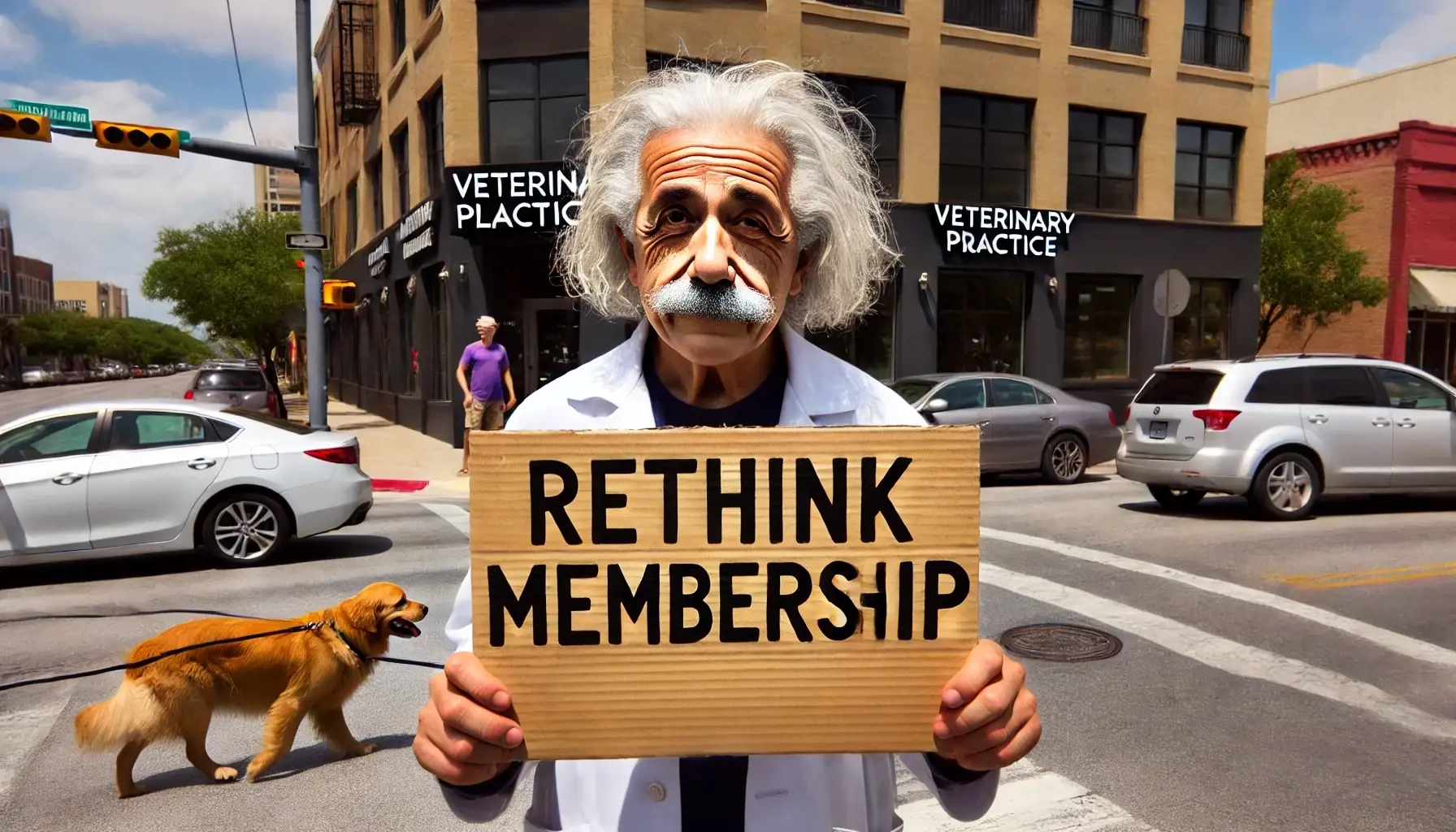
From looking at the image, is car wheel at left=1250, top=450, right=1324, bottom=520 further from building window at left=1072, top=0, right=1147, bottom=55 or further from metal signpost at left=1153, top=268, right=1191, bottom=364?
building window at left=1072, top=0, right=1147, bottom=55

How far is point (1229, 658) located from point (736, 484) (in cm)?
492

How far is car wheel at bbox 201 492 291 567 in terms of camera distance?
7.68 meters

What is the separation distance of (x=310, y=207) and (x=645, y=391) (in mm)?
13224

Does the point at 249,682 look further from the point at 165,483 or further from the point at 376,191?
the point at 376,191

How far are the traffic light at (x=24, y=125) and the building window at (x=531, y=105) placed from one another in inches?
243

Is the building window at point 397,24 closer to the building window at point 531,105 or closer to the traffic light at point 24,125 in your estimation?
the building window at point 531,105

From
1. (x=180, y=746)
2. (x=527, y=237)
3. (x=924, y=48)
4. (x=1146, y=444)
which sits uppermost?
(x=924, y=48)

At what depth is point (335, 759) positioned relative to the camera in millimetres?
3975

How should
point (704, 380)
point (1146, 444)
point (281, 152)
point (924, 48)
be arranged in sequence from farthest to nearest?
point (924, 48) < point (281, 152) < point (1146, 444) < point (704, 380)

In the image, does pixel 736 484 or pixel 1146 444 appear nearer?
pixel 736 484

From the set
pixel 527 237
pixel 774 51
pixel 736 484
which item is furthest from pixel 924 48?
pixel 736 484

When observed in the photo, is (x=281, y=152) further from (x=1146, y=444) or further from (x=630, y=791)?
(x=630, y=791)

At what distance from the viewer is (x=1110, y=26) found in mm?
19797

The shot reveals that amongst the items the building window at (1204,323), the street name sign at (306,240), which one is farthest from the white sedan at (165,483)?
the building window at (1204,323)
